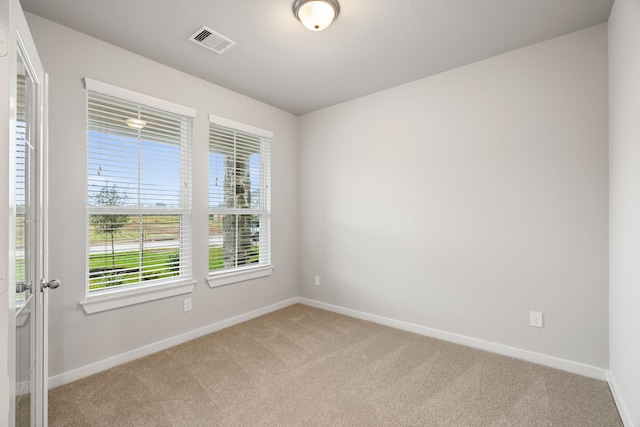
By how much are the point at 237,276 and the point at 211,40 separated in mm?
2292

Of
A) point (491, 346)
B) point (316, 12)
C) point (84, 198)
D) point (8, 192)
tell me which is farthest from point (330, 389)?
point (316, 12)

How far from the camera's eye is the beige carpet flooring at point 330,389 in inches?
72.9

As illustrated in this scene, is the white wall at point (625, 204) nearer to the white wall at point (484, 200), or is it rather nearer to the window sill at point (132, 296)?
the white wall at point (484, 200)

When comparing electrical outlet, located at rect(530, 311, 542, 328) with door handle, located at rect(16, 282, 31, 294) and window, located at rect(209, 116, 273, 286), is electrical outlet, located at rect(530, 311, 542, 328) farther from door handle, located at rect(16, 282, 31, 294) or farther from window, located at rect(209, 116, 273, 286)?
door handle, located at rect(16, 282, 31, 294)

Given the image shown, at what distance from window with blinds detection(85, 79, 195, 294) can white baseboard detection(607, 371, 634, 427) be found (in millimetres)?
3301

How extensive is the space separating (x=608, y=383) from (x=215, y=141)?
3867 millimetres

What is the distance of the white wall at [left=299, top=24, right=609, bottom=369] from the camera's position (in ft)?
7.57

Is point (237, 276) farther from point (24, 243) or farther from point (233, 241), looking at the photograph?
point (24, 243)

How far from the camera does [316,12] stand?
6.61 ft

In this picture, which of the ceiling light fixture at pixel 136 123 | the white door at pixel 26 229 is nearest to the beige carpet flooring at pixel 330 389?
the white door at pixel 26 229

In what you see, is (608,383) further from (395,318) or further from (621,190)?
(395,318)

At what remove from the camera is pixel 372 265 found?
351 cm

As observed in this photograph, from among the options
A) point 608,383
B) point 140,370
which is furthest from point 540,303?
point 140,370

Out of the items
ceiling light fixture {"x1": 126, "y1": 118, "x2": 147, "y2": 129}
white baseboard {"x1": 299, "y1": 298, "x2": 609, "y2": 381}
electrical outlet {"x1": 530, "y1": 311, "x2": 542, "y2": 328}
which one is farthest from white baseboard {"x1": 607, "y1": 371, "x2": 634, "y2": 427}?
ceiling light fixture {"x1": 126, "y1": 118, "x2": 147, "y2": 129}
